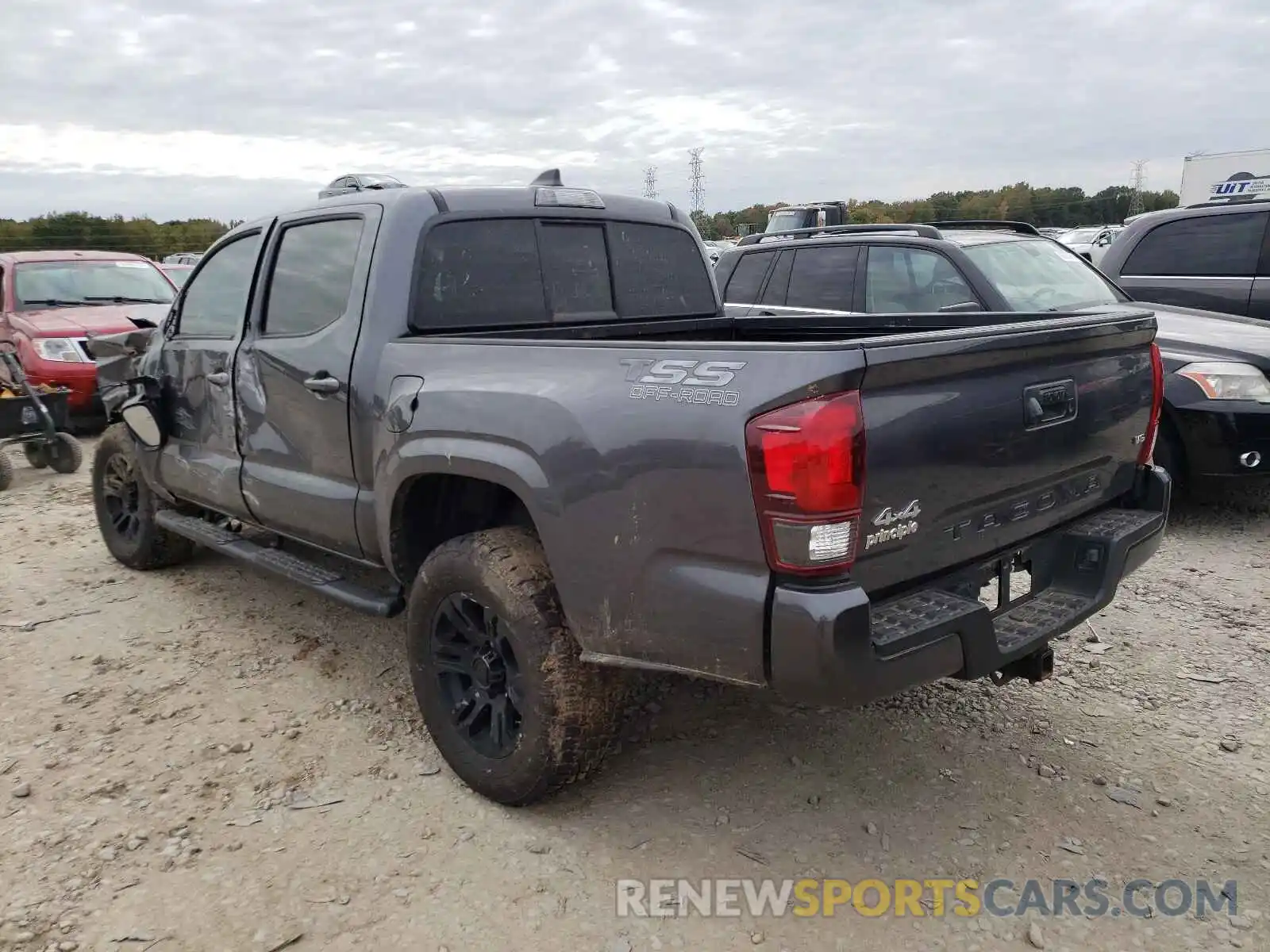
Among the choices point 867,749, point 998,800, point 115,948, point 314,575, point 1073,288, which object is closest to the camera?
point 115,948

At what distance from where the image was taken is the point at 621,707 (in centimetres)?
298

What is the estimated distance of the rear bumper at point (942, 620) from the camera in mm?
2240

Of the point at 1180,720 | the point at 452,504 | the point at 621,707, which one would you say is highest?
the point at 452,504

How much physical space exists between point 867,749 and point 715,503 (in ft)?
4.94

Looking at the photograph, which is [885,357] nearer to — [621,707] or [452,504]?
[621,707]

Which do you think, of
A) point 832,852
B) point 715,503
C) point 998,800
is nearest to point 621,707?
point 832,852

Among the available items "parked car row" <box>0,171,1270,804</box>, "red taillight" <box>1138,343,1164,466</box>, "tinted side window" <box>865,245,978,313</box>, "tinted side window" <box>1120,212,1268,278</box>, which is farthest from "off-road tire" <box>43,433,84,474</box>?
"tinted side window" <box>1120,212,1268,278</box>

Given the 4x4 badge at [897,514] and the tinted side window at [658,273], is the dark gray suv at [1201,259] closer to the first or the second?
the tinted side window at [658,273]

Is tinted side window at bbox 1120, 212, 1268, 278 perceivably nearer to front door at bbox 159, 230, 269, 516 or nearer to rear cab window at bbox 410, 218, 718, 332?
rear cab window at bbox 410, 218, 718, 332

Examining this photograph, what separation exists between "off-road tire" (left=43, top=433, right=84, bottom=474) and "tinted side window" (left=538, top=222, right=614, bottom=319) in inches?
238

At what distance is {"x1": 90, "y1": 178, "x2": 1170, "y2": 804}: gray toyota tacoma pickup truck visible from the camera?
230 cm

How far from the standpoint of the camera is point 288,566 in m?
4.07

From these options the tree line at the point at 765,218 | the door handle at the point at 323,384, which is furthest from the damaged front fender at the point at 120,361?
the tree line at the point at 765,218

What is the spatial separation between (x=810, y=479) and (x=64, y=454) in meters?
7.83
